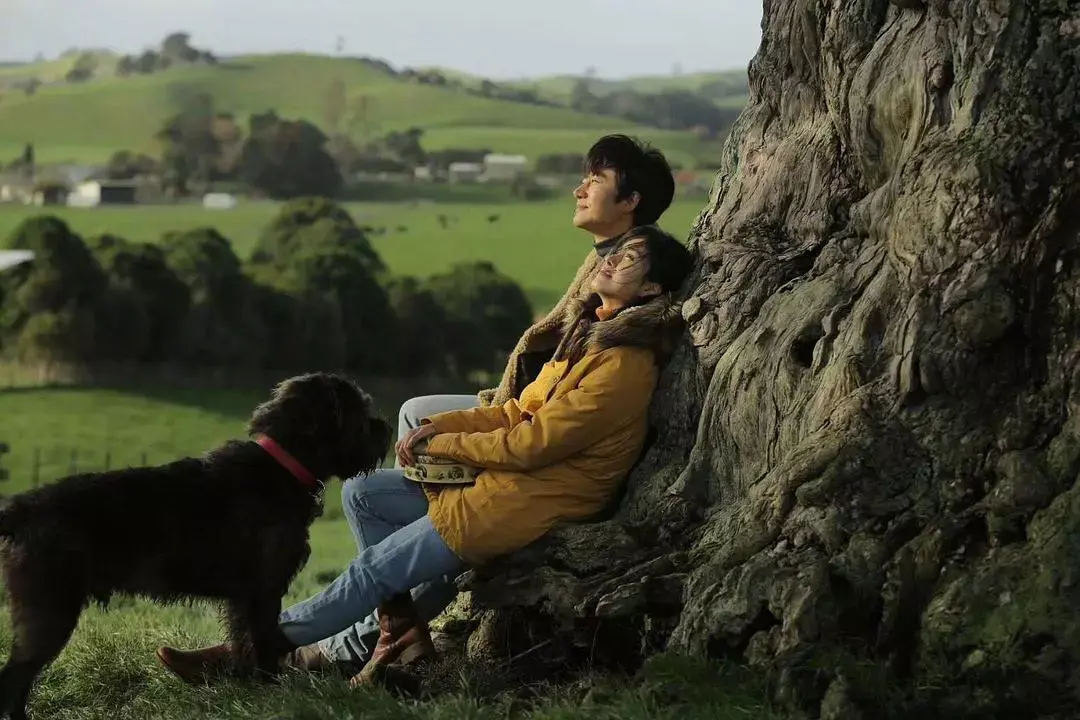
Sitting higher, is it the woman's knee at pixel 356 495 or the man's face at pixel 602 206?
the man's face at pixel 602 206

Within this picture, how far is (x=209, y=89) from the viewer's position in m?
82.9

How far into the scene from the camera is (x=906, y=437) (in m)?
6.16

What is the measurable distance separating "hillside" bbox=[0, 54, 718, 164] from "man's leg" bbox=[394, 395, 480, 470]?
162ft

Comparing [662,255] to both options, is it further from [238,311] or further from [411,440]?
[238,311]

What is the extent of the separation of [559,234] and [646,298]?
41.9m

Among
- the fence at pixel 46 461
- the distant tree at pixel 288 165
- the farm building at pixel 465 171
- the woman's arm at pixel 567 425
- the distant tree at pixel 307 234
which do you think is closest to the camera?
the woman's arm at pixel 567 425

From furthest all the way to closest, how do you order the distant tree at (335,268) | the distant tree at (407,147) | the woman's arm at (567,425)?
the distant tree at (407,147) → the distant tree at (335,268) → the woman's arm at (567,425)

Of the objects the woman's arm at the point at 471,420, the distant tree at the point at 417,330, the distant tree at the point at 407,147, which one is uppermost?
the woman's arm at the point at 471,420

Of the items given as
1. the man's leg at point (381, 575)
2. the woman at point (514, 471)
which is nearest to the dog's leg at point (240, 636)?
the woman at point (514, 471)

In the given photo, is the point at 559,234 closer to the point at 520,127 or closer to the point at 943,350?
the point at 520,127

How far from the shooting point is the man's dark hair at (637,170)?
7742 mm

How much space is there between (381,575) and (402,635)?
1.63 feet

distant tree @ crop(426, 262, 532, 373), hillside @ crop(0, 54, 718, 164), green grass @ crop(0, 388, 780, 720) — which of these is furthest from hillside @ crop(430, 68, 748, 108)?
green grass @ crop(0, 388, 780, 720)

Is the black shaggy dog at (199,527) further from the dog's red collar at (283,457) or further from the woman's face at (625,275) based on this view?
the woman's face at (625,275)
